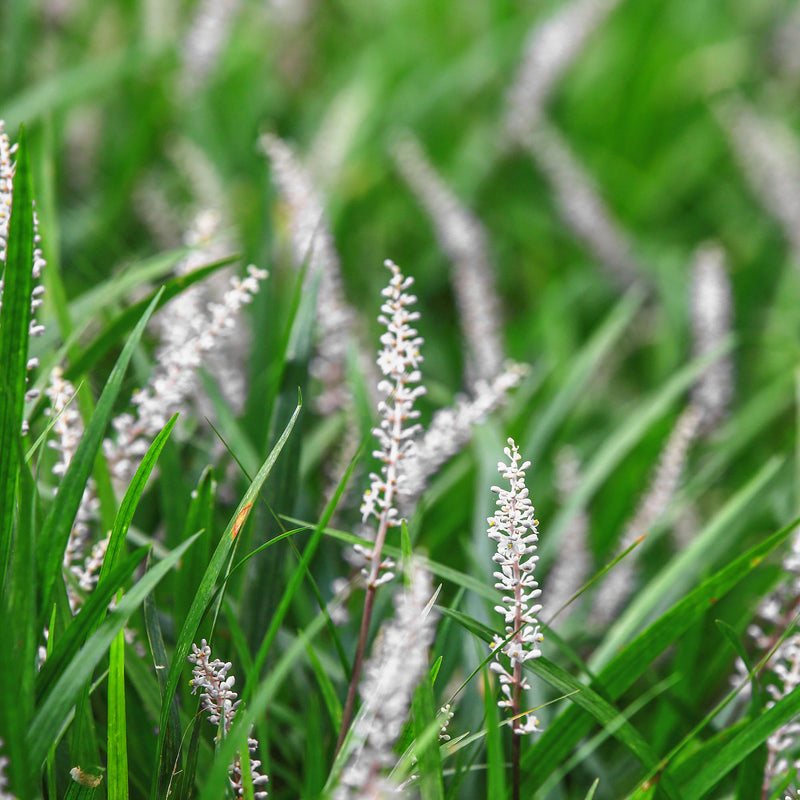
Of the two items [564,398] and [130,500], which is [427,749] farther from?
[564,398]

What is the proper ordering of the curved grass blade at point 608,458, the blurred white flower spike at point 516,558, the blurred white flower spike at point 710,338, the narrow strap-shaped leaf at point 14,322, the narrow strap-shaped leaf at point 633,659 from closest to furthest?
the blurred white flower spike at point 516,558
the narrow strap-shaped leaf at point 14,322
the narrow strap-shaped leaf at point 633,659
the curved grass blade at point 608,458
the blurred white flower spike at point 710,338

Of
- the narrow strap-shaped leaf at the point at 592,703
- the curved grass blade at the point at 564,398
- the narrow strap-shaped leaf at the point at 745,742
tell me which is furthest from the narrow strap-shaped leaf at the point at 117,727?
the curved grass blade at the point at 564,398

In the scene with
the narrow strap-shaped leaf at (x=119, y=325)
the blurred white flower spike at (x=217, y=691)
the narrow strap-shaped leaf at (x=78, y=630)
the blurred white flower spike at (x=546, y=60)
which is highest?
the blurred white flower spike at (x=546, y=60)

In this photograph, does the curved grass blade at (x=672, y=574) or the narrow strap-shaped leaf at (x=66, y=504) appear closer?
the narrow strap-shaped leaf at (x=66, y=504)

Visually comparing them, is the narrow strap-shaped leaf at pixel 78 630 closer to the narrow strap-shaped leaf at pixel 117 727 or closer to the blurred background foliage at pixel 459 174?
the narrow strap-shaped leaf at pixel 117 727

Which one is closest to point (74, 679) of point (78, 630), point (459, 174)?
point (78, 630)

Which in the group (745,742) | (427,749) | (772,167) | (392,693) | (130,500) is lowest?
(745,742)
